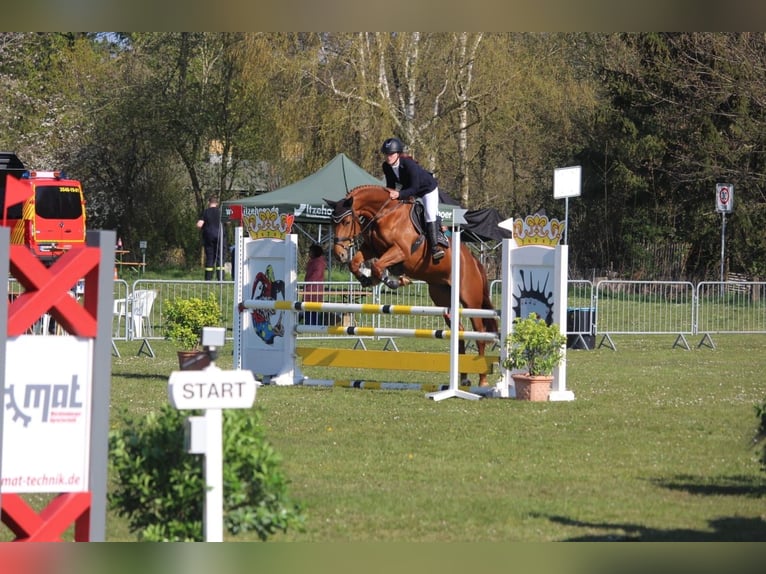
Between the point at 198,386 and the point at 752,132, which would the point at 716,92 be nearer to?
the point at 752,132

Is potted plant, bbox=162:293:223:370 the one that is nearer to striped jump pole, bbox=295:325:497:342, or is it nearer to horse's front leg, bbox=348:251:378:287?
striped jump pole, bbox=295:325:497:342

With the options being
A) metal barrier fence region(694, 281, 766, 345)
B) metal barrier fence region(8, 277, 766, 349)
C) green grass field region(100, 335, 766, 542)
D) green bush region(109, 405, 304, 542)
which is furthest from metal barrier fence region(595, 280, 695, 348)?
green bush region(109, 405, 304, 542)

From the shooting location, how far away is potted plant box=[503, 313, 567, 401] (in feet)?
38.4

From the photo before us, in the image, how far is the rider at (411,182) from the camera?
1230 centimetres

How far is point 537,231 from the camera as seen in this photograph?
40.6 ft

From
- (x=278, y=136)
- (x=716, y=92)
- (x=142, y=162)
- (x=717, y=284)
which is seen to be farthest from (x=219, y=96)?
(x=717, y=284)

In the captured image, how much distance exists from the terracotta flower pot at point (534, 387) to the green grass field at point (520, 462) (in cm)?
23

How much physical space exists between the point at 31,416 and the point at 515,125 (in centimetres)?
3109

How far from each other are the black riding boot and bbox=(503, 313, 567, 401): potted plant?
117 cm

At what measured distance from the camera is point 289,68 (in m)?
32.4

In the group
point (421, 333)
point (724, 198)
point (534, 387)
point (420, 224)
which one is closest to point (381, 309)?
point (421, 333)

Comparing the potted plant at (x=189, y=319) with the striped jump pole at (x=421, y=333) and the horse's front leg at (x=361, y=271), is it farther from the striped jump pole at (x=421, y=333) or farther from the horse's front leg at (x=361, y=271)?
the horse's front leg at (x=361, y=271)

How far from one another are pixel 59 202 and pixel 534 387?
20656 millimetres

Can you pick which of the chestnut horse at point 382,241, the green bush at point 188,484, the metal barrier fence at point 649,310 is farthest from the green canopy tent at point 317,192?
the green bush at point 188,484
